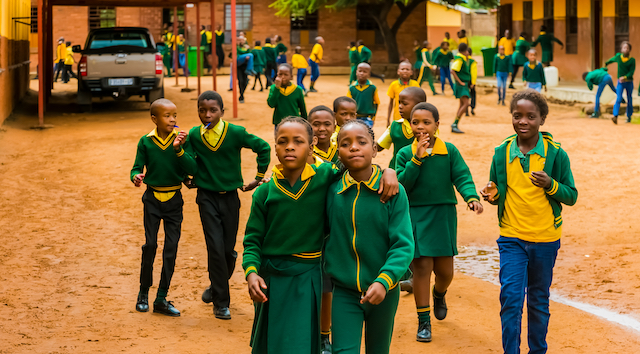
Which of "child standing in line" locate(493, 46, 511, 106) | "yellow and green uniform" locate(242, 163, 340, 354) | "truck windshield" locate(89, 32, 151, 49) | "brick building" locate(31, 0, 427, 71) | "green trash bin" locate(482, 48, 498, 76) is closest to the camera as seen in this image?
"yellow and green uniform" locate(242, 163, 340, 354)

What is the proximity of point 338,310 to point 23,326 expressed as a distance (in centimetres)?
298

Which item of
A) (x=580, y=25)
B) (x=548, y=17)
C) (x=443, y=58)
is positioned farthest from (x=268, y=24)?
(x=580, y=25)

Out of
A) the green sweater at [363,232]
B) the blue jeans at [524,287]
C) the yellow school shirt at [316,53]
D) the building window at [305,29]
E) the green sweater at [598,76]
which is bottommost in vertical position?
the blue jeans at [524,287]

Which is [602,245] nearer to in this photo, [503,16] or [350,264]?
[350,264]

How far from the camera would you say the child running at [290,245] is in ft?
11.6

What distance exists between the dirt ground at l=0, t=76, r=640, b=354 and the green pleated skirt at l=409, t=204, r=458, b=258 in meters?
0.63

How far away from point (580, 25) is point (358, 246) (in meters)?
21.1

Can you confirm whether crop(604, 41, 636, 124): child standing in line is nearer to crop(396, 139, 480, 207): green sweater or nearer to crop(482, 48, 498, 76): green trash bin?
crop(482, 48, 498, 76): green trash bin

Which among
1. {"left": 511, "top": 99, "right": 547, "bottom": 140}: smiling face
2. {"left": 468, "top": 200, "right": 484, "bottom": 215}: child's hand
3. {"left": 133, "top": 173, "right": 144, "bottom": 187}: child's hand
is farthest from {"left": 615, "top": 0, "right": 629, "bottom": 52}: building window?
{"left": 133, "top": 173, "right": 144, "bottom": 187}: child's hand

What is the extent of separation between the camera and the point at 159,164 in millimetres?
5523

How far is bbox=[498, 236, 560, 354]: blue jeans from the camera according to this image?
4.22 m

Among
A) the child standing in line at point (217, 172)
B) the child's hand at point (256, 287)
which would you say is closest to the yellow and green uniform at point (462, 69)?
the child standing in line at point (217, 172)

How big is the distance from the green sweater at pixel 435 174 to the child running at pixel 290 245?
1487mm

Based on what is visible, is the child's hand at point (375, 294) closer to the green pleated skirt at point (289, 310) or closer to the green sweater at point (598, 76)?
the green pleated skirt at point (289, 310)
